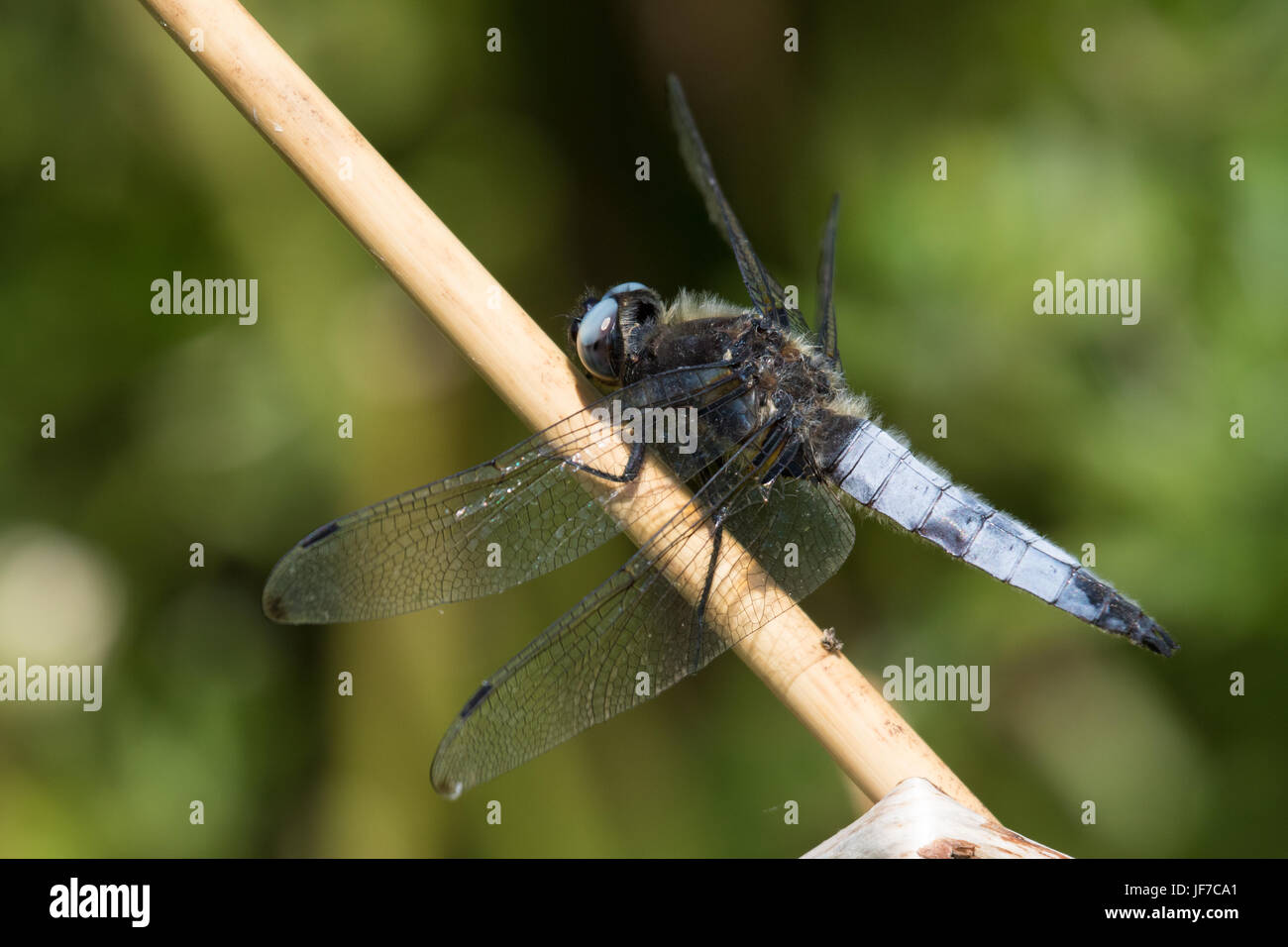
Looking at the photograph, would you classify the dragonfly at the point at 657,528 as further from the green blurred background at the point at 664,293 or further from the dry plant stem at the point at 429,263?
the green blurred background at the point at 664,293

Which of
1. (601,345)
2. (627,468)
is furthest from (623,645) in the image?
(601,345)

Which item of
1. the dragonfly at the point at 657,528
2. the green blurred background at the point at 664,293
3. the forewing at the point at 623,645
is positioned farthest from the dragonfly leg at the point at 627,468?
the green blurred background at the point at 664,293

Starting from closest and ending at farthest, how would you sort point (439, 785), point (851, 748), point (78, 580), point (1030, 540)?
point (851, 748) < point (439, 785) < point (1030, 540) < point (78, 580)

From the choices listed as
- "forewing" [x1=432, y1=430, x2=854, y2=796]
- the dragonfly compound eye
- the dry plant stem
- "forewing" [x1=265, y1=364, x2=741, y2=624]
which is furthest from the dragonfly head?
the dry plant stem

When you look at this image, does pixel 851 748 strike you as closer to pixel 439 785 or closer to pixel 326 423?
pixel 439 785

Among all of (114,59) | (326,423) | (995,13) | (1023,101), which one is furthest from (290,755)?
(995,13)

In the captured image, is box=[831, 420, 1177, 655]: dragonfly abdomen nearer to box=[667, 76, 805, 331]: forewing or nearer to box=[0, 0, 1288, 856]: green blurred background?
box=[667, 76, 805, 331]: forewing
